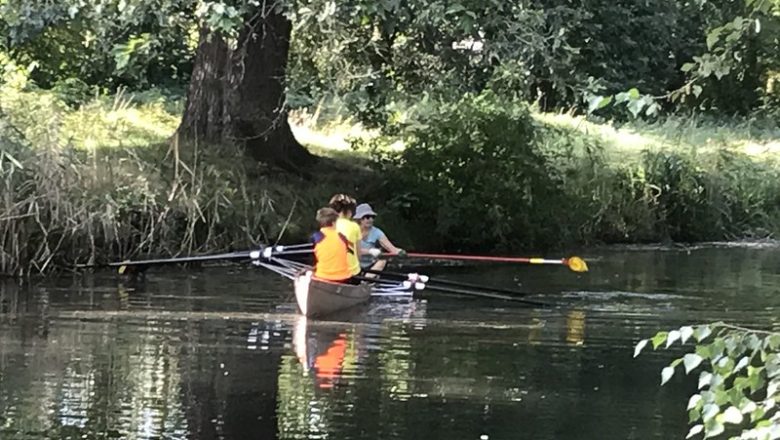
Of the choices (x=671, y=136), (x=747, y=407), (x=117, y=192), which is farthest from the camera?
(x=671, y=136)

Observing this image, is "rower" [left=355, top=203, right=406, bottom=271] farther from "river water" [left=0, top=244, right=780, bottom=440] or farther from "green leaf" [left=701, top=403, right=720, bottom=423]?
"green leaf" [left=701, top=403, right=720, bottom=423]

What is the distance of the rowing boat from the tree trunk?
529 centimetres

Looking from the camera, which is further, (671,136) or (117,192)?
(671,136)

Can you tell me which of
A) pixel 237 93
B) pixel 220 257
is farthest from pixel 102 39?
pixel 220 257

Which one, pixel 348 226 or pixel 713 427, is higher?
pixel 348 226

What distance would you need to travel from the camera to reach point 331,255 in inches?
536

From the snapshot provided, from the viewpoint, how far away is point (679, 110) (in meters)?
36.2

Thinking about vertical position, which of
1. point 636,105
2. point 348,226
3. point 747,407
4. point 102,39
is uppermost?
point 102,39

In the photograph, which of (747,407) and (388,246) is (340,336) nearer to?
(388,246)

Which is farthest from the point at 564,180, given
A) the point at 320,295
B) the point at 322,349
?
the point at 322,349

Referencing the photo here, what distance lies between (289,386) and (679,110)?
93.0 ft

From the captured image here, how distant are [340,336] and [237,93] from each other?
7.16m

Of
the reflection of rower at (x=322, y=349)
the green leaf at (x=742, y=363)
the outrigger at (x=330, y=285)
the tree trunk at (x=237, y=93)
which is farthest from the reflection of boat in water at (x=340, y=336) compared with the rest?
the green leaf at (x=742, y=363)

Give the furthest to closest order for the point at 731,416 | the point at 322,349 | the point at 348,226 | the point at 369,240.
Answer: the point at 369,240 < the point at 348,226 < the point at 322,349 < the point at 731,416
